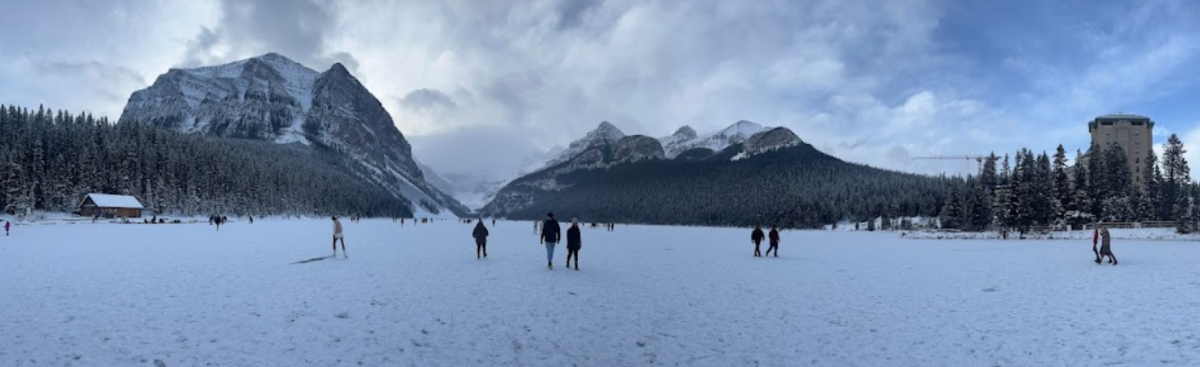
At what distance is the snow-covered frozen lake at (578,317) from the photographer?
9.19 metres

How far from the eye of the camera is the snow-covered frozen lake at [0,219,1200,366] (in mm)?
9188

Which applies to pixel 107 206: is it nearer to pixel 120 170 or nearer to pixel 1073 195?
pixel 120 170

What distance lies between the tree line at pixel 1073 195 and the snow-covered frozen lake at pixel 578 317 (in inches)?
2130

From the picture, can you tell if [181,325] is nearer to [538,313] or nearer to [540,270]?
[538,313]

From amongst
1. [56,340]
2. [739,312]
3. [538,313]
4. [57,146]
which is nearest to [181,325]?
[56,340]

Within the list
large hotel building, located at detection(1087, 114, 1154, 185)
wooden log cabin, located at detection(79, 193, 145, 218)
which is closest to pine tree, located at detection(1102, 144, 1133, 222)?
large hotel building, located at detection(1087, 114, 1154, 185)

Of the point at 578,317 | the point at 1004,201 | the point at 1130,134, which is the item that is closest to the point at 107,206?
the point at 578,317

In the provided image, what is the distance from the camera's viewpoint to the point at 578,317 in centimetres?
1232

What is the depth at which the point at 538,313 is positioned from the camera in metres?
12.6

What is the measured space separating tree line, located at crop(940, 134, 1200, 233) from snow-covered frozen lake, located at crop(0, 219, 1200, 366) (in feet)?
177

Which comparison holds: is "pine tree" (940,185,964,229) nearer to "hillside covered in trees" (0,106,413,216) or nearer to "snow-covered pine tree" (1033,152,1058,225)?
"snow-covered pine tree" (1033,152,1058,225)

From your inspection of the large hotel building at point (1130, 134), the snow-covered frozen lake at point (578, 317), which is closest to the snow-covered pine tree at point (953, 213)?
the snow-covered frozen lake at point (578, 317)

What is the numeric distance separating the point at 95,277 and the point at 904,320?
21096 mm

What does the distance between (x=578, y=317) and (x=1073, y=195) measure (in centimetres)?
8017
